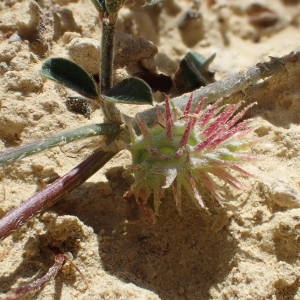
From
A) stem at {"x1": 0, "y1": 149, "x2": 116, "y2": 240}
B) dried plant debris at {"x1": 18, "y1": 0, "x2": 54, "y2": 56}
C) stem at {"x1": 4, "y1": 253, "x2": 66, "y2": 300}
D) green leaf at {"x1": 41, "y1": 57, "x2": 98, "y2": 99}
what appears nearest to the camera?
stem at {"x1": 4, "y1": 253, "x2": 66, "y2": 300}

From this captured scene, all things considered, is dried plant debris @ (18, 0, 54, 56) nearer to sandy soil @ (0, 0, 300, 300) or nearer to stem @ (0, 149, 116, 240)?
sandy soil @ (0, 0, 300, 300)

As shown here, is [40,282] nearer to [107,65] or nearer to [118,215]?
[118,215]

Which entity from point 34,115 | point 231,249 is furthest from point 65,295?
point 34,115

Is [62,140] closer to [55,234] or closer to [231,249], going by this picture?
[55,234]

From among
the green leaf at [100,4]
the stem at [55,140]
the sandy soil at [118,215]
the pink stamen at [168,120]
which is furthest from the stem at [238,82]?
the green leaf at [100,4]

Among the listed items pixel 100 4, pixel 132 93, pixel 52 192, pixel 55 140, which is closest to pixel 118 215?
pixel 52 192

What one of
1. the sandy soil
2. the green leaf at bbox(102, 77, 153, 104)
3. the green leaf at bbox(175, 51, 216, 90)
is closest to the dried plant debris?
the sandy soil
